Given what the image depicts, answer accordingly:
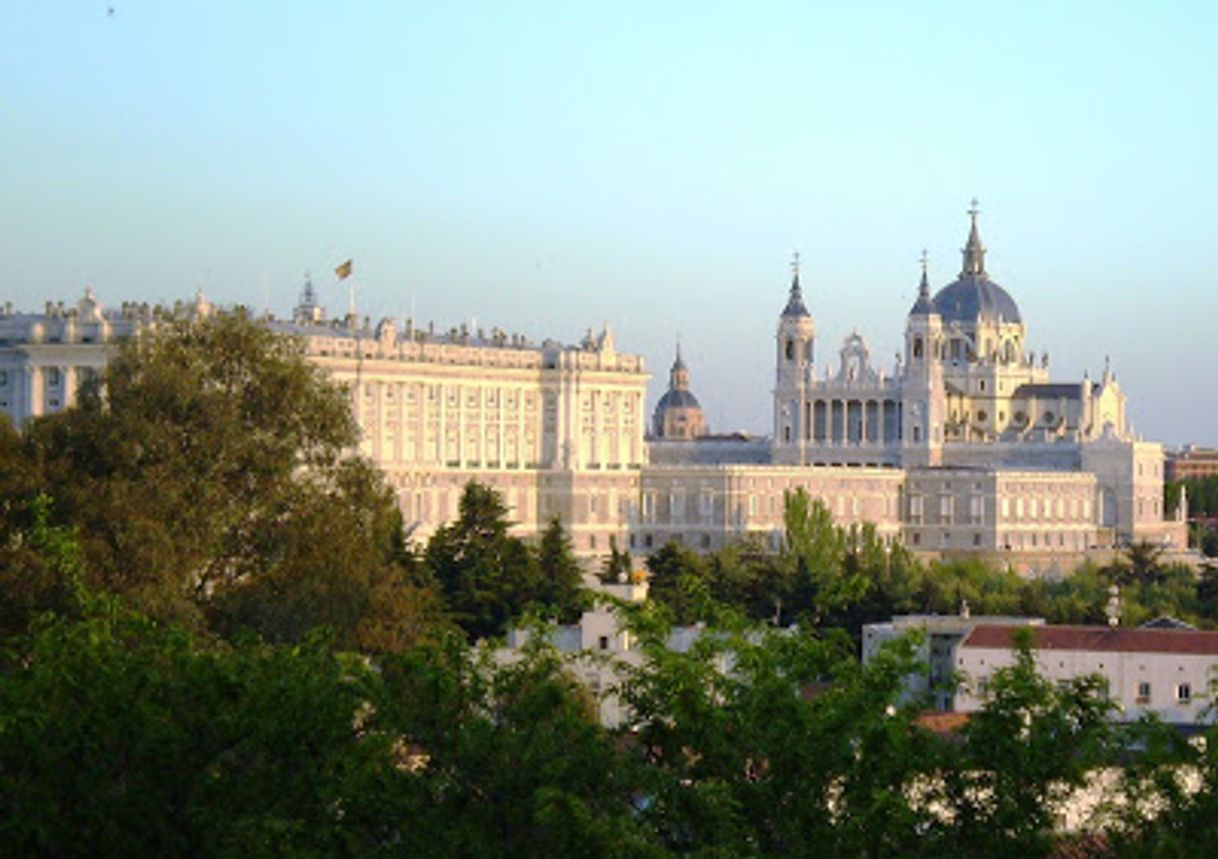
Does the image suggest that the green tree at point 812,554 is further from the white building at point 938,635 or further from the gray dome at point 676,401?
the gray dome at point 676,401

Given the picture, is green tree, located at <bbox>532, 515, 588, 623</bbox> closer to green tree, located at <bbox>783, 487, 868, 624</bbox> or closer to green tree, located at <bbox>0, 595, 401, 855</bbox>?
green tree, located at <bbox>783, 487, 868, 624</bbox>

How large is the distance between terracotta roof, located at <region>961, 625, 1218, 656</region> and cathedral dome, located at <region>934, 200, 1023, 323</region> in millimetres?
81139

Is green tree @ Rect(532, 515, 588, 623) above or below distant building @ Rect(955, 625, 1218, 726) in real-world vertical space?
above

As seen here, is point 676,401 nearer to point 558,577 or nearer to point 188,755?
point 558,577

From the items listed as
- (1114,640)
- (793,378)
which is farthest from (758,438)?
(1114,640)

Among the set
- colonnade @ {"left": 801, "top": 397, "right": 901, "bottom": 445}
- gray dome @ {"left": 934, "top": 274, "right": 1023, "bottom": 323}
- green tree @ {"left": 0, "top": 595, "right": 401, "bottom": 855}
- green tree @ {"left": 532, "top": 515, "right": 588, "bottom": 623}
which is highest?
gray dome @ {"left": 934, "top": 274, "right": 1023, "bottom": 323}

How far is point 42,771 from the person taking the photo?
120 ft

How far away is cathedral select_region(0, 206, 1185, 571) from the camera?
112812 mm

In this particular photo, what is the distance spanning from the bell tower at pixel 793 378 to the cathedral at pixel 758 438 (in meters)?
0.11

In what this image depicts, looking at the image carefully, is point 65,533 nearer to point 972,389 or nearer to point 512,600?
point 512,600

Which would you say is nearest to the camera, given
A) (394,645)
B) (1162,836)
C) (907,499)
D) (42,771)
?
(1162,836)

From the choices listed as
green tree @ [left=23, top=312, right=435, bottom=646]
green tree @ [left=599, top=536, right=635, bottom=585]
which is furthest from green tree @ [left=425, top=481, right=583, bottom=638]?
green tree @ [left=23, top=312, right=435, bottom=646]

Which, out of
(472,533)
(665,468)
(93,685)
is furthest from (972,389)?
(93,685)

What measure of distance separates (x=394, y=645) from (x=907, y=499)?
8228cm
